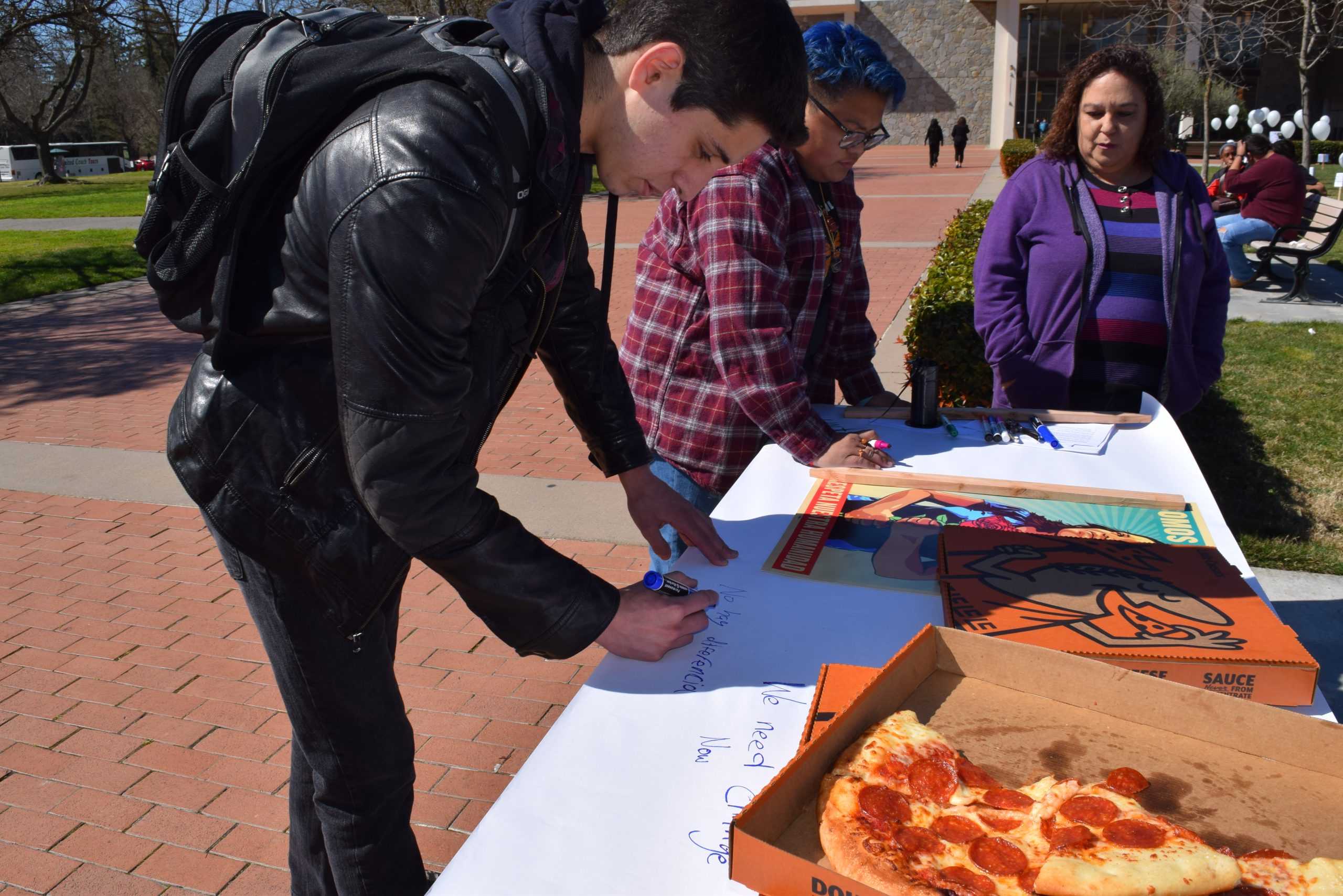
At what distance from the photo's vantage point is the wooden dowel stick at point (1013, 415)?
2.61 m

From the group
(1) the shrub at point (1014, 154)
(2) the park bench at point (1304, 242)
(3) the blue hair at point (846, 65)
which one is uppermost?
(3) the blue hair at point (846, 65)

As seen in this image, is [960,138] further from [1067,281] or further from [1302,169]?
[1067,281]

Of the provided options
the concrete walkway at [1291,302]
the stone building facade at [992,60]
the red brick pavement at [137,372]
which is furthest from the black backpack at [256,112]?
the stone building facade at [992,60]

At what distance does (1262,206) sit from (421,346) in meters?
10.7

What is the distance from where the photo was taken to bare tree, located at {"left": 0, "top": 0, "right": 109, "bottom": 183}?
709 inches

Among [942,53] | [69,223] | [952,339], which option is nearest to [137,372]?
[952,339]

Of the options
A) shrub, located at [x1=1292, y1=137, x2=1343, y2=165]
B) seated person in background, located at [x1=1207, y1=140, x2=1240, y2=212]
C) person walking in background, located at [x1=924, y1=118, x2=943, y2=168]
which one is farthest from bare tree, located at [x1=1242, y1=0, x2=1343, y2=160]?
person walking in background, located at [x1=924, y1=118, x2=943, y2=168]

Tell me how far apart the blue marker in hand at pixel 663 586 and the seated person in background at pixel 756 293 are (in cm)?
48

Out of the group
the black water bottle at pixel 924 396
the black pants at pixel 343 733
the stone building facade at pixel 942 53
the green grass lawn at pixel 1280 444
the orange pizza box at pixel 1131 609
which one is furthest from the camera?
the stone building facade at pixel 942 53

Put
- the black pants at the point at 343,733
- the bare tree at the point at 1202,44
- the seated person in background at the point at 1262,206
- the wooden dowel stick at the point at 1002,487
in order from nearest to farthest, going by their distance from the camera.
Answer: the black pants at the point at 343,733
the wooden dowel stick at the point at 1002,487
the seated person in background at the point at 1262,206
the bare tree at the point at 1202,44

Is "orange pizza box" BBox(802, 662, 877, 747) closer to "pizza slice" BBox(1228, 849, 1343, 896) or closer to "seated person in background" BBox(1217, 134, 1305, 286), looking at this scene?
"pizza slice" BBox(1228, 849, 1343, 896)

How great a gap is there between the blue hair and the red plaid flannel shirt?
0.61ft

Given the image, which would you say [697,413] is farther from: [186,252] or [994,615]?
[186,252]

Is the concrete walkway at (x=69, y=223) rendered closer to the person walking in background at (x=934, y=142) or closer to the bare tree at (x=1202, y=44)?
the bare tree at (x=1202, y=44)
